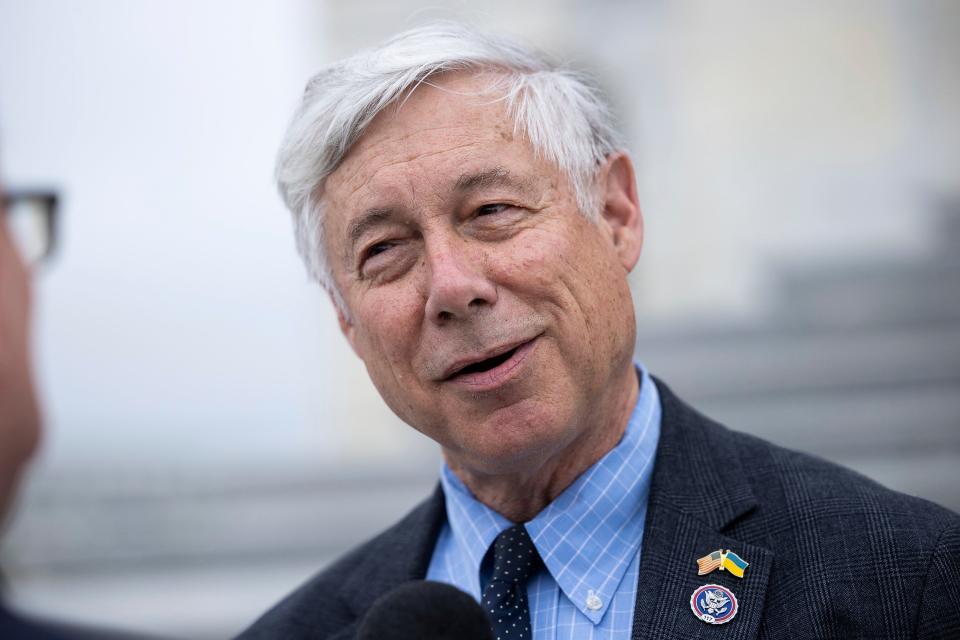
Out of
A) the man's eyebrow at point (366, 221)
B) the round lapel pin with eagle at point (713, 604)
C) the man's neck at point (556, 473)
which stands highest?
the man's eyebrow at point (366, 221)

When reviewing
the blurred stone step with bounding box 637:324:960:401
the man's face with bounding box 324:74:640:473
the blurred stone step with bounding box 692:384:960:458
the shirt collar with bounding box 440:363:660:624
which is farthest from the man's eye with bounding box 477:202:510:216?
the blurred stone step with bounding box 637:324:960:401

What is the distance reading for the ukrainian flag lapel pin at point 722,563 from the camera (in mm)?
2084

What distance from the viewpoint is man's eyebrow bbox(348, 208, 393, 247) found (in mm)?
2264

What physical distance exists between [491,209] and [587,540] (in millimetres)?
733

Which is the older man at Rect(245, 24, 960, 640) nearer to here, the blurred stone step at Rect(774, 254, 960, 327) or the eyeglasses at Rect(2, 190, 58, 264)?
the eyeglasses at Rect(2, 190, 58, 264)

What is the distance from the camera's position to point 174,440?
1009cm

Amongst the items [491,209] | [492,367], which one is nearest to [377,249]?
[491,209]

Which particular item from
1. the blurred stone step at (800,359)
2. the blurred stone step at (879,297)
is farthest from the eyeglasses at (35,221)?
the blurred stone step at (879,297)

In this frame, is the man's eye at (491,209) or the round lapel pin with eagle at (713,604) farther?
the man's eye at (491,209)

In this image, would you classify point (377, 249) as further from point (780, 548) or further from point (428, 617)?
point (780, 548)

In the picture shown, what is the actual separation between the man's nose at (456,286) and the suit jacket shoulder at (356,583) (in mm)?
654

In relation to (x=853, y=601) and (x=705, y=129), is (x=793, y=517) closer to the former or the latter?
(x=853, y=601)

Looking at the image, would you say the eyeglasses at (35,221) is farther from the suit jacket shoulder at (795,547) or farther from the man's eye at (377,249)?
the suit jacket shoulder at (795,547)

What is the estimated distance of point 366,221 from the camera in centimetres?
230
